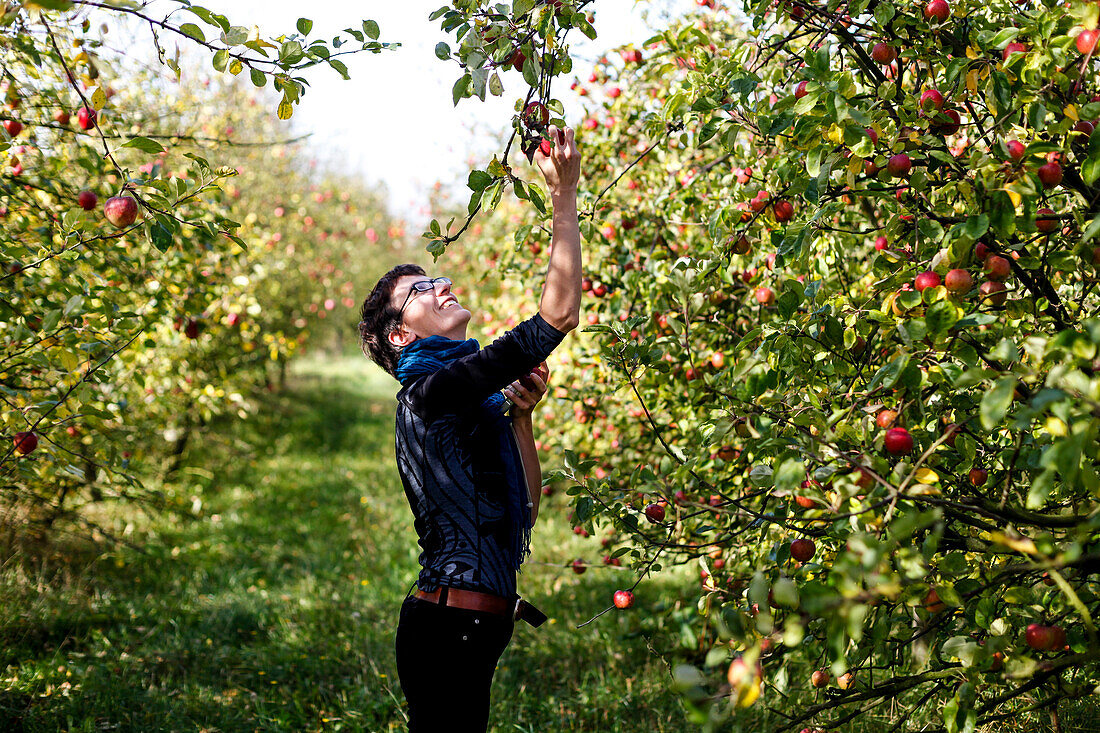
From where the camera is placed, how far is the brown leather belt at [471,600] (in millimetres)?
1767

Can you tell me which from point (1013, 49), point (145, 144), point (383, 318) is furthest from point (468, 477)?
Answer: point (1013, 49)

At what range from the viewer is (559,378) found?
4.55 meters

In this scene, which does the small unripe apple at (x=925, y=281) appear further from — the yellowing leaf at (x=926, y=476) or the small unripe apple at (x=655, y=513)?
the small unripe apple at (x=655, y=513)

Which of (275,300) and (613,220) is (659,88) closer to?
(613,220)

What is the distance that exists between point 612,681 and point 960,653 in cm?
222

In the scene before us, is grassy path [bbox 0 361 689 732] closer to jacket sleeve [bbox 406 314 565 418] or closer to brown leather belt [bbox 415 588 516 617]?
brown leather belt [bbox 415 588 516 617]

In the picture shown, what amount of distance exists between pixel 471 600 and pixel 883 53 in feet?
5.77

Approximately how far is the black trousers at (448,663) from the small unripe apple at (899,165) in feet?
4.47

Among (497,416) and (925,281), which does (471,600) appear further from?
(925,281)

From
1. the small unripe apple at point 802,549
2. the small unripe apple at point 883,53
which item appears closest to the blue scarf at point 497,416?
the small unripe apple at point 802,549

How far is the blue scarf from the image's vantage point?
189cm

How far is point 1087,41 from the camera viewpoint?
1364mm

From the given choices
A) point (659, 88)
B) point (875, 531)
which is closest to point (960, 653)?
point (875, 531)

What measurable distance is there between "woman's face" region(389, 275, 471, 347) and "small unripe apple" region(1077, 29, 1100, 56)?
1400mm
